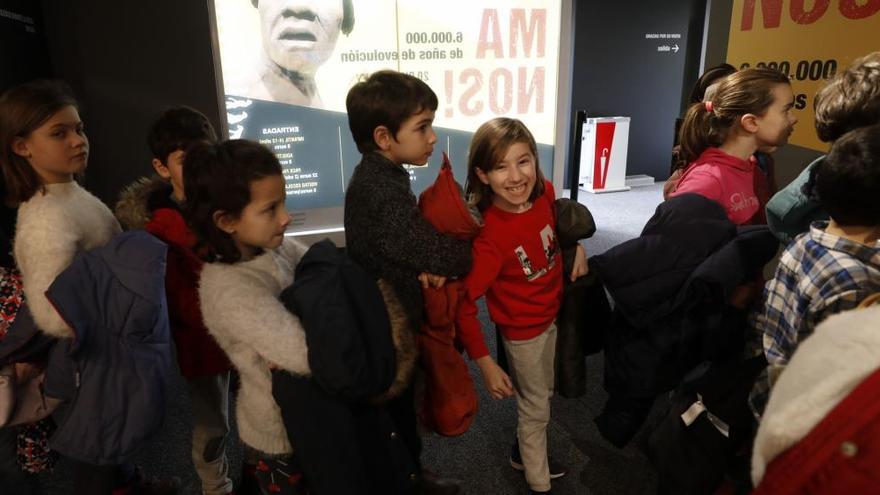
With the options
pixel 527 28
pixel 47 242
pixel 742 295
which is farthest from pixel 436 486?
pixel 527 28

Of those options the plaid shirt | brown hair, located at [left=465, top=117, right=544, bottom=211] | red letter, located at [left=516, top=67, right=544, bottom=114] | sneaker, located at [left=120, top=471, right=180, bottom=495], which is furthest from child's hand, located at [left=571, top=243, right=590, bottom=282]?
Answer: red letter, located at [left=516, top=67, right=544, bottom=114]

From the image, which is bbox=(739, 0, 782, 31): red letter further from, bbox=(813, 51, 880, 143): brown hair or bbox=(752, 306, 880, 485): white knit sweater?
bbox=(752, 306, 880, 485): white knit sweater

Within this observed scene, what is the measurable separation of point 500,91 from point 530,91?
0.78 ft

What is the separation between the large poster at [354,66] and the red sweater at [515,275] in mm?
2341

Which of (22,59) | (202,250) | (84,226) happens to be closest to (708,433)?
(202,250)

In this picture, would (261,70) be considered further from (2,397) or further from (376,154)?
(2,397)

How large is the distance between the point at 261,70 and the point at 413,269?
2597mm

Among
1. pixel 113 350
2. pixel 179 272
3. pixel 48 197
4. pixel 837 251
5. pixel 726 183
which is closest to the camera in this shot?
pixel 837 251

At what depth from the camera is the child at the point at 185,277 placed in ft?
5.14

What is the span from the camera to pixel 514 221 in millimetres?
1608

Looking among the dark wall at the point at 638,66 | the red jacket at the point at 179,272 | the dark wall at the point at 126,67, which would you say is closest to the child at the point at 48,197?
the red jacket at the point at 179,272

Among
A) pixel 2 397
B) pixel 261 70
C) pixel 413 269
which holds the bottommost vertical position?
pixel 2 397

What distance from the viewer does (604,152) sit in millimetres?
6488

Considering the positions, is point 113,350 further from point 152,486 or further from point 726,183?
point 726,183
